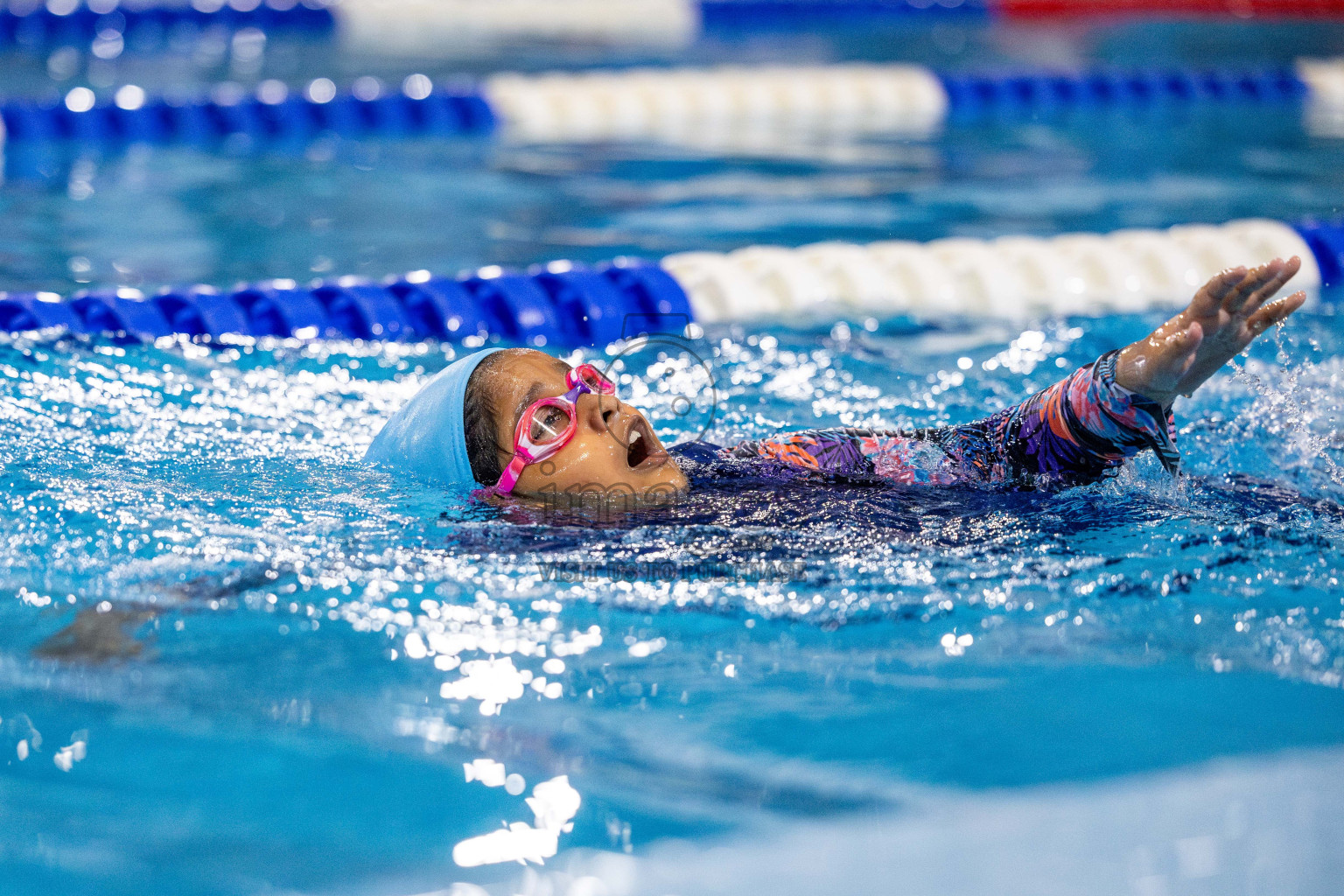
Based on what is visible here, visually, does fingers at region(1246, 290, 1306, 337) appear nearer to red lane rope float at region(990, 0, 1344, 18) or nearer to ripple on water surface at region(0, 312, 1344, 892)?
ripple on water surface at region(0, 312, 1344, 892)

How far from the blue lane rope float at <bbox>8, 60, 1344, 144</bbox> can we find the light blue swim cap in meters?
4.44

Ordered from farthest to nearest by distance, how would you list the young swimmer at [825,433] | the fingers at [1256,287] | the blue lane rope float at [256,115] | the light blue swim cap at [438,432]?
1. the blue lane rope float at [256,115]
2. the light blue swim cap at [438,432]
3. the young swimmer at [825,433]
4. the fingers at [1256,287]

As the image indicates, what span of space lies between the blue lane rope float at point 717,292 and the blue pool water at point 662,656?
253 millimetres

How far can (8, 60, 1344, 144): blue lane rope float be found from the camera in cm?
671

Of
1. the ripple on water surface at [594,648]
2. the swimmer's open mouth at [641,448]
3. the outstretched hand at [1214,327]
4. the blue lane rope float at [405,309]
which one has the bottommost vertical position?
the ripple on water surface at [594,648]

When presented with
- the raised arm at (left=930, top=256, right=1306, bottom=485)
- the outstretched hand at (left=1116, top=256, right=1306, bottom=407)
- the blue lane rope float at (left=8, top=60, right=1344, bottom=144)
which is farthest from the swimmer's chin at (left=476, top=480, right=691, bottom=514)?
the blue lane rope float at (left=8, top=60, right=1344, bottom=144)

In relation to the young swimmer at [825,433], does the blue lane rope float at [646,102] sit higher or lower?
higher

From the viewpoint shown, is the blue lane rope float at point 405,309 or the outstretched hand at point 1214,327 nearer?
the outstretched hand at point 1214,327

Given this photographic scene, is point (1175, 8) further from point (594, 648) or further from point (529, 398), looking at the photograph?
point (594, 648)

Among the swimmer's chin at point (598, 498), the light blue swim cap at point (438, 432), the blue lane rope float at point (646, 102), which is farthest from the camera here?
the blue lane rope float at point (646, 102)

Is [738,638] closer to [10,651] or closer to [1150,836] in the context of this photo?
[1150,836]

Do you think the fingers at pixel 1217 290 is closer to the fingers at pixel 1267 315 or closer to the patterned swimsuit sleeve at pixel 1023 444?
the fingers at pixel 1267 315

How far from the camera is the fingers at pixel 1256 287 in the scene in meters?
2.09

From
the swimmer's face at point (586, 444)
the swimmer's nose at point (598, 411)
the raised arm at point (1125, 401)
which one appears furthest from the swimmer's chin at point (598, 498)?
the raised arm at point (1125, 401)
